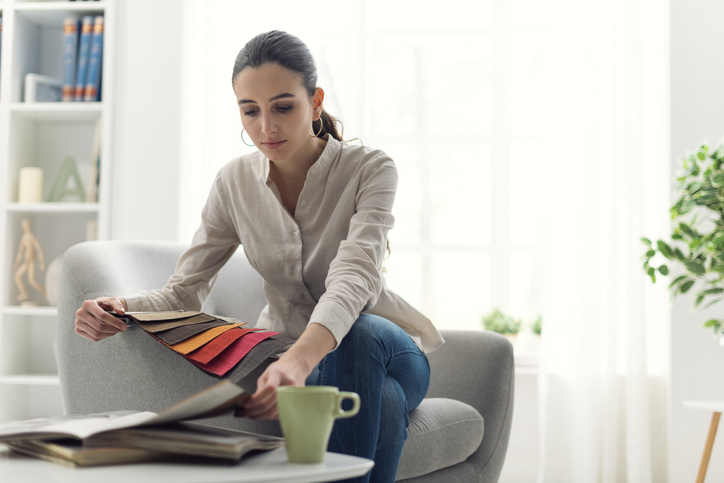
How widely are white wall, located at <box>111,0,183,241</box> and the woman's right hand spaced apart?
4.99 ft

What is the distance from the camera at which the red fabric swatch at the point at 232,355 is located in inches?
40.1

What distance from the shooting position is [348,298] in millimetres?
969

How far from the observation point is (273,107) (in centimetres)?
119

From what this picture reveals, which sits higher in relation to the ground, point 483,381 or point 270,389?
point 270,389

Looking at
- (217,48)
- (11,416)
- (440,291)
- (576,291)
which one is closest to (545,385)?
(576,291)

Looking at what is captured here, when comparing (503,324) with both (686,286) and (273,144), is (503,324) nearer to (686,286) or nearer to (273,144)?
(686,286)

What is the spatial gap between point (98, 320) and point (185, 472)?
587mm

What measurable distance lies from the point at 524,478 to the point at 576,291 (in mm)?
786

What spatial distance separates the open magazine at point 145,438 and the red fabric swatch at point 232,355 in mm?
317

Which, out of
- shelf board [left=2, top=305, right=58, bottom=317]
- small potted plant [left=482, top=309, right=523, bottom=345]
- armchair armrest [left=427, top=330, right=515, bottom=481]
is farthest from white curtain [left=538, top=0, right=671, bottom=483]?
shelf board [left=2, top=305, right=58, bottom=317]

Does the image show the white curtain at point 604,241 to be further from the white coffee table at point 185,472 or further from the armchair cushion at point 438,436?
the white coffee table at point 185,472

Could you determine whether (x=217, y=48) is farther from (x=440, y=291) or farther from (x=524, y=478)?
(x=524, y=478)

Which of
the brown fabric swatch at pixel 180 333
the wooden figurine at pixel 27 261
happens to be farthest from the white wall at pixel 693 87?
the wooden figurine at pixel 27 261

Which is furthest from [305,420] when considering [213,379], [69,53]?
[69,53]
